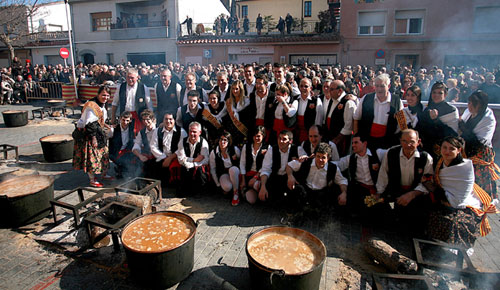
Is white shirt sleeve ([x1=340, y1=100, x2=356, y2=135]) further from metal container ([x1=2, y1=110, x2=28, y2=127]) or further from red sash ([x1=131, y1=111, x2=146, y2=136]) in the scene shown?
metal container ([x1=2, y1=110, x2=28, y2=127])

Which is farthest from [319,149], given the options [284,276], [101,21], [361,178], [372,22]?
[101,21]

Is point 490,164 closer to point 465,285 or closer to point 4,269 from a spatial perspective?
point 465,285

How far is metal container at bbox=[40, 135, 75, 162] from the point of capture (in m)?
7.09

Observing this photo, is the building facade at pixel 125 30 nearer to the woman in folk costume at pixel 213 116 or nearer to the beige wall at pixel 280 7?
the beige wall at pixel 280 7

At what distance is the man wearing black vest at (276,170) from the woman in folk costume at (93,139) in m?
3.11

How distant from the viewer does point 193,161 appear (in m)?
5.63

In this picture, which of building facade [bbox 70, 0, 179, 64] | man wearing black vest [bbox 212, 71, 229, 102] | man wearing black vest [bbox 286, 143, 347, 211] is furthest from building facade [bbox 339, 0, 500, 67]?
man wearing black vest [bbox 286, 143, 347, 211]

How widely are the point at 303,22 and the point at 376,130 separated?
2201 centimetres

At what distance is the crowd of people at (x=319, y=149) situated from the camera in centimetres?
411

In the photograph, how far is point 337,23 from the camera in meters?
22.0

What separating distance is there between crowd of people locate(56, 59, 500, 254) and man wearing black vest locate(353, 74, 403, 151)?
0.05 feet

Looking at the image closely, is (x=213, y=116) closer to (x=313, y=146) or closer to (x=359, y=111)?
(x=313, y=146)

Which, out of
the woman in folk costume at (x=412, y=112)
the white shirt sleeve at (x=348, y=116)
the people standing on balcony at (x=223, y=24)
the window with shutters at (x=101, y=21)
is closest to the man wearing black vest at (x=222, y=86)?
the white shirt sleeve at (x=348, y=116)

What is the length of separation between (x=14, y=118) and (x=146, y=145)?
7420mm
